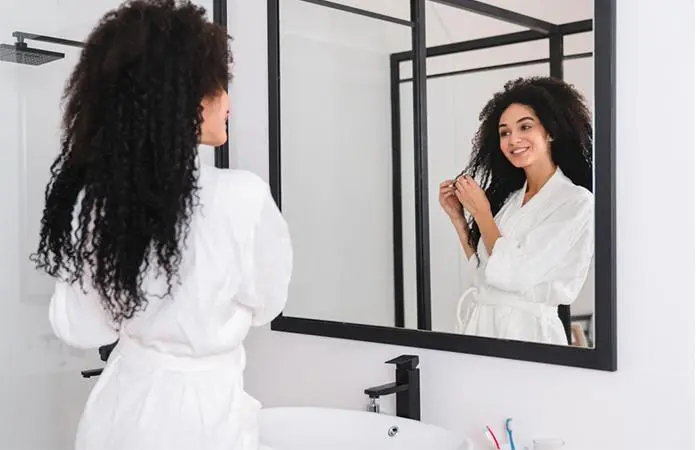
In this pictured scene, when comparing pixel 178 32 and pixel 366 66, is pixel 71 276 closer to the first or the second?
pixel 178 32

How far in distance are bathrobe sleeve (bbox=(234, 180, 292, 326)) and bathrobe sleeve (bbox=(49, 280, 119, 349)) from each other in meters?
0.23

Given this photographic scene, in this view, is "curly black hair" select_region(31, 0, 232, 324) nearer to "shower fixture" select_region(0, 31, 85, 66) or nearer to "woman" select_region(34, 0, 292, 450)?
"woman" select_region(34, 0, 292, 450)

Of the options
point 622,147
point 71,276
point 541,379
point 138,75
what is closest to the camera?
point 138,75

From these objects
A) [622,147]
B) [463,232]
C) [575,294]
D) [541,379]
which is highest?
[622,147]

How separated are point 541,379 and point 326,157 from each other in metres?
0.69

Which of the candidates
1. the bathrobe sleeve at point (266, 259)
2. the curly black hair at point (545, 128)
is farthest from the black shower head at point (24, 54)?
the curly black hair at point (545, 128)

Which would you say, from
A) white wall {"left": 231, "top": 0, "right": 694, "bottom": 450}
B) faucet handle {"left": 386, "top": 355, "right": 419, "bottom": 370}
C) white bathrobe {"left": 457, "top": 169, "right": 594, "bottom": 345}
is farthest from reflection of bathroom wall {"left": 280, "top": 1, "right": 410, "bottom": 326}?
white wall {"left": 231, "top": 0, "right": 694, "bottom": 450}

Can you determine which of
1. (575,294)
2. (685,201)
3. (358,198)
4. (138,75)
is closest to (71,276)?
(138,75)

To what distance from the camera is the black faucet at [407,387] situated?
5.54 feet

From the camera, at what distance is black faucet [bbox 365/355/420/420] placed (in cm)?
169

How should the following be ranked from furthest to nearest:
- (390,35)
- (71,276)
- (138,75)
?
(390,35), (71,276), (138,75)

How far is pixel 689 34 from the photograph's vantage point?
137 cm

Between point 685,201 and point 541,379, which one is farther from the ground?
point 685,201

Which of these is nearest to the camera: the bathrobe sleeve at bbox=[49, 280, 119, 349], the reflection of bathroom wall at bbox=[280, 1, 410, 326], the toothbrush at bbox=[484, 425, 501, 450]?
the bathrobe sleeve at bbox=[49, 280, 119, 349]
